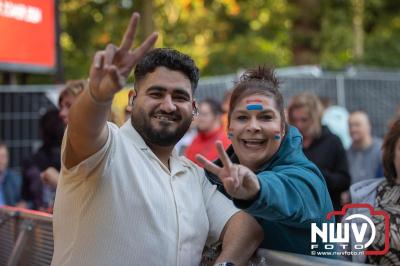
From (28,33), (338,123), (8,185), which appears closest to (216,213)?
(8,185)

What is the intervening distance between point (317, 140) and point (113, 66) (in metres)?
3.38

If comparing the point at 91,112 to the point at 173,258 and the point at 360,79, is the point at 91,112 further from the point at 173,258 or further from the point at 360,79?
the point at 360,79

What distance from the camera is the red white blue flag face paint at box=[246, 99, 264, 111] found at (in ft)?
8.68

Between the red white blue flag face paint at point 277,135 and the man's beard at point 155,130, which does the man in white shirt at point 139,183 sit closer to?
the man's beard at point 155,130

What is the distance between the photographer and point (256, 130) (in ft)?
8.58

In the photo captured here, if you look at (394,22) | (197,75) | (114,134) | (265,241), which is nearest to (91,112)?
(114,134)

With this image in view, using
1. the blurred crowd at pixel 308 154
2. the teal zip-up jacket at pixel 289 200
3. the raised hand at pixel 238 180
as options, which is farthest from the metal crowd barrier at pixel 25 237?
the raised hand at pixel 238 180

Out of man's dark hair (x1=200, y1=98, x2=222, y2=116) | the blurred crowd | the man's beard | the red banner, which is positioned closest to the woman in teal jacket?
the man's beard

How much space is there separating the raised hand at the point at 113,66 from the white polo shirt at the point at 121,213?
24 centimetres

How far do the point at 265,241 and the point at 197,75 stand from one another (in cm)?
77

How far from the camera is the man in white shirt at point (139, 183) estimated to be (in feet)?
7.24

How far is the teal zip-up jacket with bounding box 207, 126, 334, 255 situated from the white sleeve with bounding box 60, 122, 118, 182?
0.51 metres

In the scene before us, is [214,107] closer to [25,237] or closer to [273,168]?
[25,237]

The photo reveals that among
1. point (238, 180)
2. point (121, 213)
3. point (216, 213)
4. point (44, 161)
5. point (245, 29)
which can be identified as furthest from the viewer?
point (245, 29)
